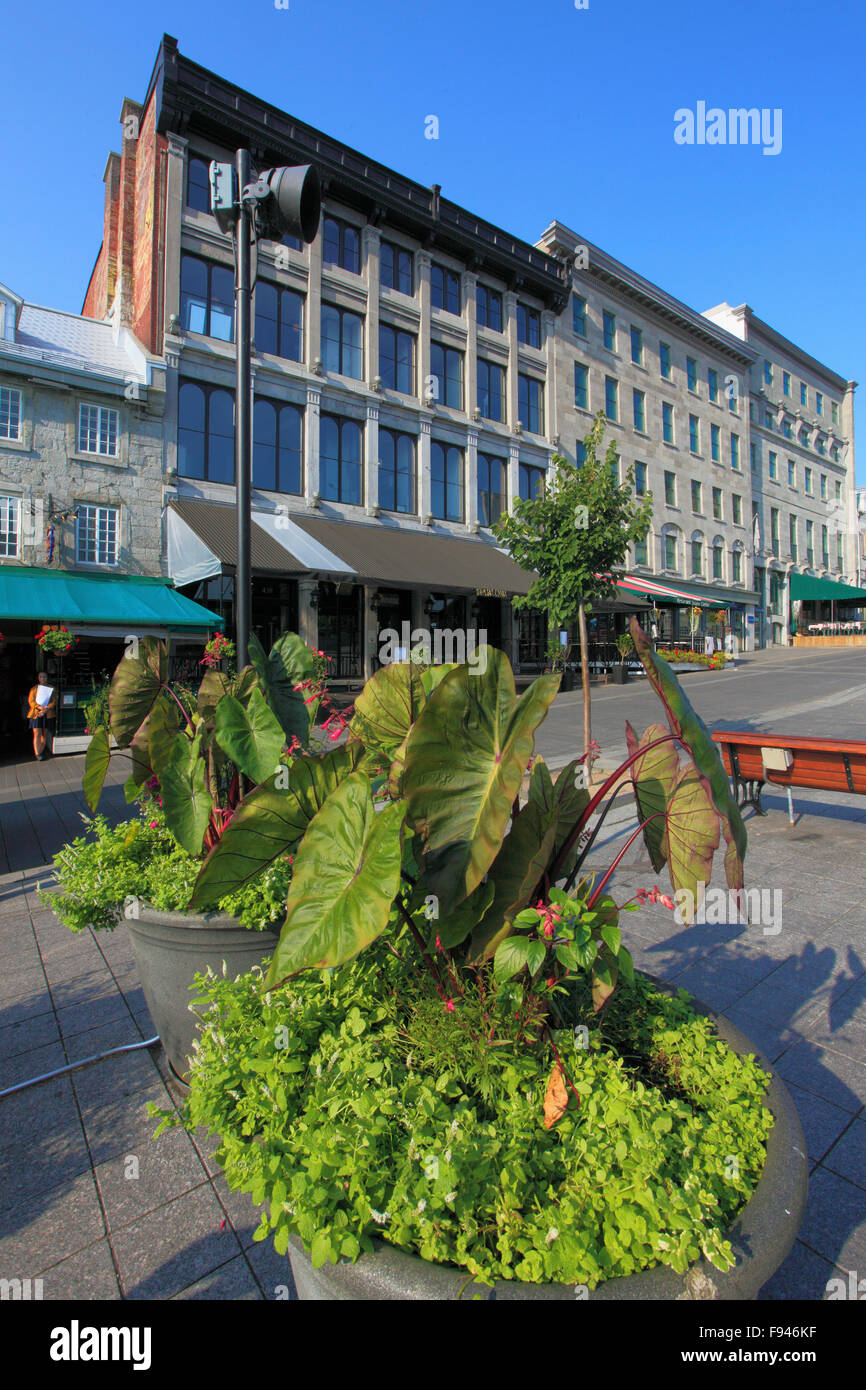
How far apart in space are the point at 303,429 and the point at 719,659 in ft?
62.9

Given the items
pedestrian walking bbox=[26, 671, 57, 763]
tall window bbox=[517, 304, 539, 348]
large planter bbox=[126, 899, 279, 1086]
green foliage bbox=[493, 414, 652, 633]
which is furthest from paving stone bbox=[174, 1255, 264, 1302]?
tall window bbox=[517, 304, 539, 348]

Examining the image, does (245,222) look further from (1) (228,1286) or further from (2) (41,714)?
(2) (41,714)

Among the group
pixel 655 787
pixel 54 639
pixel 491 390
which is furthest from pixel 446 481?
pixel 655 787

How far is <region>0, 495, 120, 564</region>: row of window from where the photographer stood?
14195 mm

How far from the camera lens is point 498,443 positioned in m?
24.3

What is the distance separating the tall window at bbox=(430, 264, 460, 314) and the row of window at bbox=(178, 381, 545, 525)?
5140 millimetres

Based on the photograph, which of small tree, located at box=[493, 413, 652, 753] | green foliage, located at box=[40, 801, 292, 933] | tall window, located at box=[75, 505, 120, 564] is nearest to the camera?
green foliage, located at box=[40, 801, 292, 933]

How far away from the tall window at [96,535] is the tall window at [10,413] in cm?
198

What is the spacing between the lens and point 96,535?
15148mm

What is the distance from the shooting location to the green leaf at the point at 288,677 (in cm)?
267

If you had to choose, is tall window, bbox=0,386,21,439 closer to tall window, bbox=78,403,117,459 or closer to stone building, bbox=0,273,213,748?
stone building, bbox=0,273,213,748
